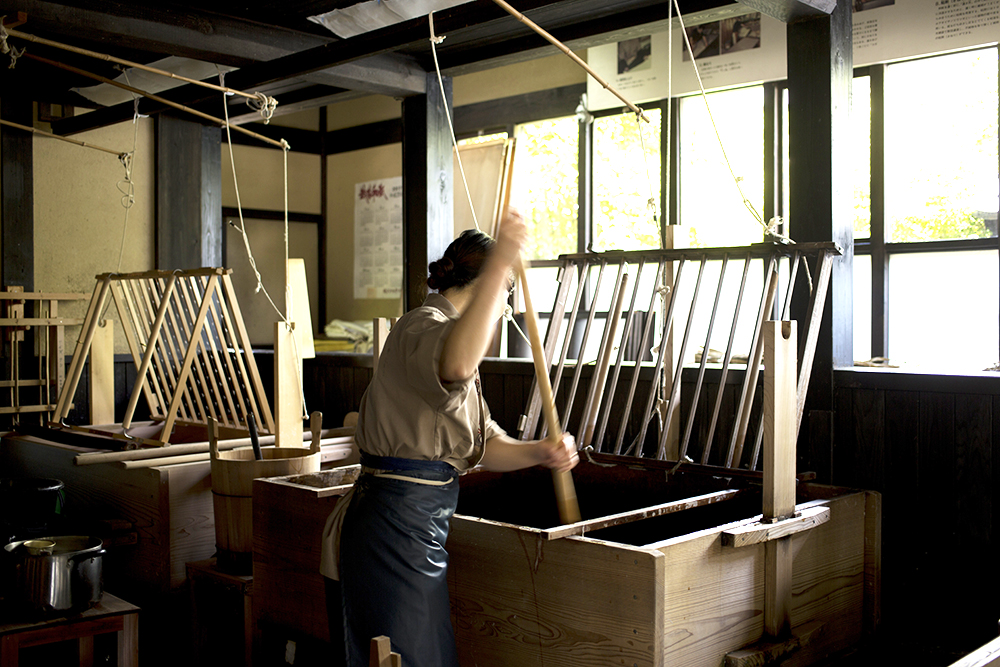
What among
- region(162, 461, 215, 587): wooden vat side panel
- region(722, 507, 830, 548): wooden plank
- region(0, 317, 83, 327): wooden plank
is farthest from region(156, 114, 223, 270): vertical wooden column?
region(722, 507, 830, 548): wooden plank

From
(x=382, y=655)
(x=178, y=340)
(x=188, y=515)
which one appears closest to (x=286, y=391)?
(x=188, y=515)

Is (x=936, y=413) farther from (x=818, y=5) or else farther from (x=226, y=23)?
(x=226, y=23)

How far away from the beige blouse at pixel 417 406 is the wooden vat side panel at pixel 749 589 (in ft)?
1.77

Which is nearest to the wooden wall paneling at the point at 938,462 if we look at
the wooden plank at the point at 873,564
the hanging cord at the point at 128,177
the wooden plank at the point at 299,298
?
the wooden plank at the point at 873,564

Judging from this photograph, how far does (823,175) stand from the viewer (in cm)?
293

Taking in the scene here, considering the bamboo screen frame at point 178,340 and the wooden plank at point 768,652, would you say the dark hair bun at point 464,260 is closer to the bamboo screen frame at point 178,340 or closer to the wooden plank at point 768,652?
the wooden plank at point 768,652

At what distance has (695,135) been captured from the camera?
6309mm

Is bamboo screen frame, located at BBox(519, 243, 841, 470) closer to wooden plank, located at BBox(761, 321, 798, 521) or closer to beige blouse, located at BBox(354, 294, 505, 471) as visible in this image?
wooden plank, located at BBox(761, 321, 798, 521)

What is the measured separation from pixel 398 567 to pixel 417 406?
14.7 inches

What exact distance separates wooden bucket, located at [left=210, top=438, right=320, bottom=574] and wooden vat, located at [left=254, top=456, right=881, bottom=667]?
0.22 metres

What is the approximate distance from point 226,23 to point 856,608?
10.9ft

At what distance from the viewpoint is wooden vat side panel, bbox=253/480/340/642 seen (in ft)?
8.33

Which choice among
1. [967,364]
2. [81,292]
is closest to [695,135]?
[967,364]

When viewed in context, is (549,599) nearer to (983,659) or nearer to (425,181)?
(983,659)
